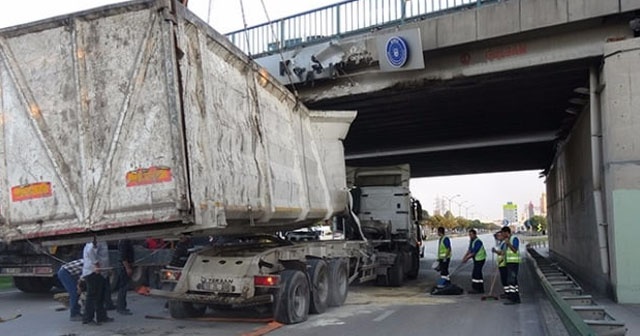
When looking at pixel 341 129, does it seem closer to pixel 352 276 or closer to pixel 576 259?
pixel 352 276

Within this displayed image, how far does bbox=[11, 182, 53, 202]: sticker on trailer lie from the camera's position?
7.28m

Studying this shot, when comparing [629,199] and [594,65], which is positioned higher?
[594,65]

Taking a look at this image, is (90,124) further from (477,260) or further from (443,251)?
(477,260)

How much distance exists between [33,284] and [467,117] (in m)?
12.1

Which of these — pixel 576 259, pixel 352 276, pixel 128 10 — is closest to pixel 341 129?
pixel 352 276

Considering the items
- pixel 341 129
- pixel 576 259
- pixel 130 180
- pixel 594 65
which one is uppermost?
pixel 594 65

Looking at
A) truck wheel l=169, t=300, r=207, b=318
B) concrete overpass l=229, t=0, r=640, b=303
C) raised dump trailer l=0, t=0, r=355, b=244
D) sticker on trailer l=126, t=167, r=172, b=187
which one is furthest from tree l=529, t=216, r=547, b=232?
sticker on trailer l=126, t=167, r=172, b=187

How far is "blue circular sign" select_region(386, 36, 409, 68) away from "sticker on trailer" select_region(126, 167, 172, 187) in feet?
26.2

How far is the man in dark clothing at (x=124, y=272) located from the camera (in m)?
10.6

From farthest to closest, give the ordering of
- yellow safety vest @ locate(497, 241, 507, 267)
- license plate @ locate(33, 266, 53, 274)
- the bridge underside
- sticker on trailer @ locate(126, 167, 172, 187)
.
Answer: the bridge underside → yellow safety vest @ locate(497, 241, 507, 267) → license plate @ locate(33, 266, 53, 274) → sticker on trailer @ locate(126, 167, 172, 187)

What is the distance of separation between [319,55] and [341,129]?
2.48 metres

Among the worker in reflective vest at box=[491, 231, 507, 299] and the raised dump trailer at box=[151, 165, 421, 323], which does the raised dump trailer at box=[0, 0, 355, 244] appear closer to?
the raised dump trailer at box=[151, 165, 421, 323]

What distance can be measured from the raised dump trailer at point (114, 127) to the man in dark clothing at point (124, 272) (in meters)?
3.17

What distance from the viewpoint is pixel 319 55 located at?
14.7 metres
